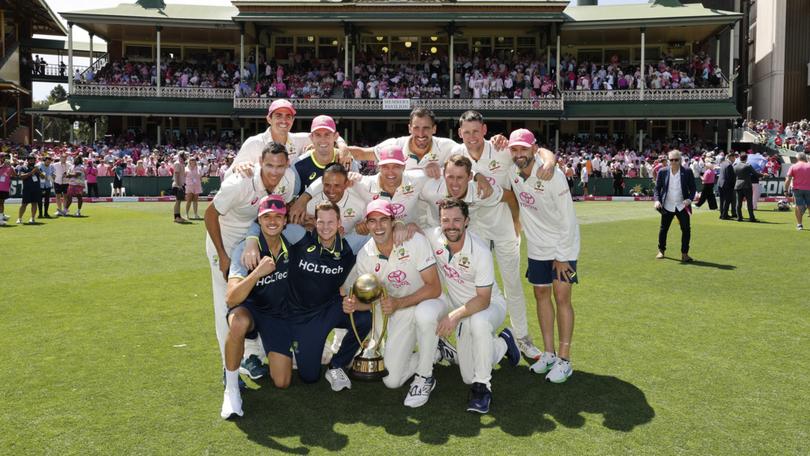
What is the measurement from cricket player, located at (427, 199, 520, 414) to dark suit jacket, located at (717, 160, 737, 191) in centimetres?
1589

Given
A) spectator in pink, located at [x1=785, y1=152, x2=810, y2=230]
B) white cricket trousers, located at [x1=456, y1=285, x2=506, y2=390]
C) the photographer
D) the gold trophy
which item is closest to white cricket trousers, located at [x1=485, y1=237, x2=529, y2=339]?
white cricket trousers, located at [x1=456, y1=285, x2=506, y2=390]

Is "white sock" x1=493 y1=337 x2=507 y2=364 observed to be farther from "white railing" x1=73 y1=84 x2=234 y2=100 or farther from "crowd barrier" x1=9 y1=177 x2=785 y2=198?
"white railing" x1=73 y1=84 x2=234 y2=100

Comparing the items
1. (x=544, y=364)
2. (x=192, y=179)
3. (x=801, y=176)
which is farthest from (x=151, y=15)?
(x=544, y=364)

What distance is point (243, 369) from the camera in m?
6.16

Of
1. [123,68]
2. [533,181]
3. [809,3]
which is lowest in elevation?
[533,181]

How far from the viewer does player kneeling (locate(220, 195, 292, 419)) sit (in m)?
5.29

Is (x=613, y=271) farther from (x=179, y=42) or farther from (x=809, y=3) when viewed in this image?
(x=809, y=3)

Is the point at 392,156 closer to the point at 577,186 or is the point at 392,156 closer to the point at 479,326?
the point at 479,326

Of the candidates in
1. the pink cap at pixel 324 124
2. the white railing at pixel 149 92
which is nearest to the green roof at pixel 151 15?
the white railing at pixel 149 92

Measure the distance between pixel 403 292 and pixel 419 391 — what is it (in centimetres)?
93

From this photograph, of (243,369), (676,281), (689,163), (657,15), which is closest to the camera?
(243,369)

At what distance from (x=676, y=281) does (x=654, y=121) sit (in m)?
34.4

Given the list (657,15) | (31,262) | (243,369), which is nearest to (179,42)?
(657,15)

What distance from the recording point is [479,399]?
5195 mm
